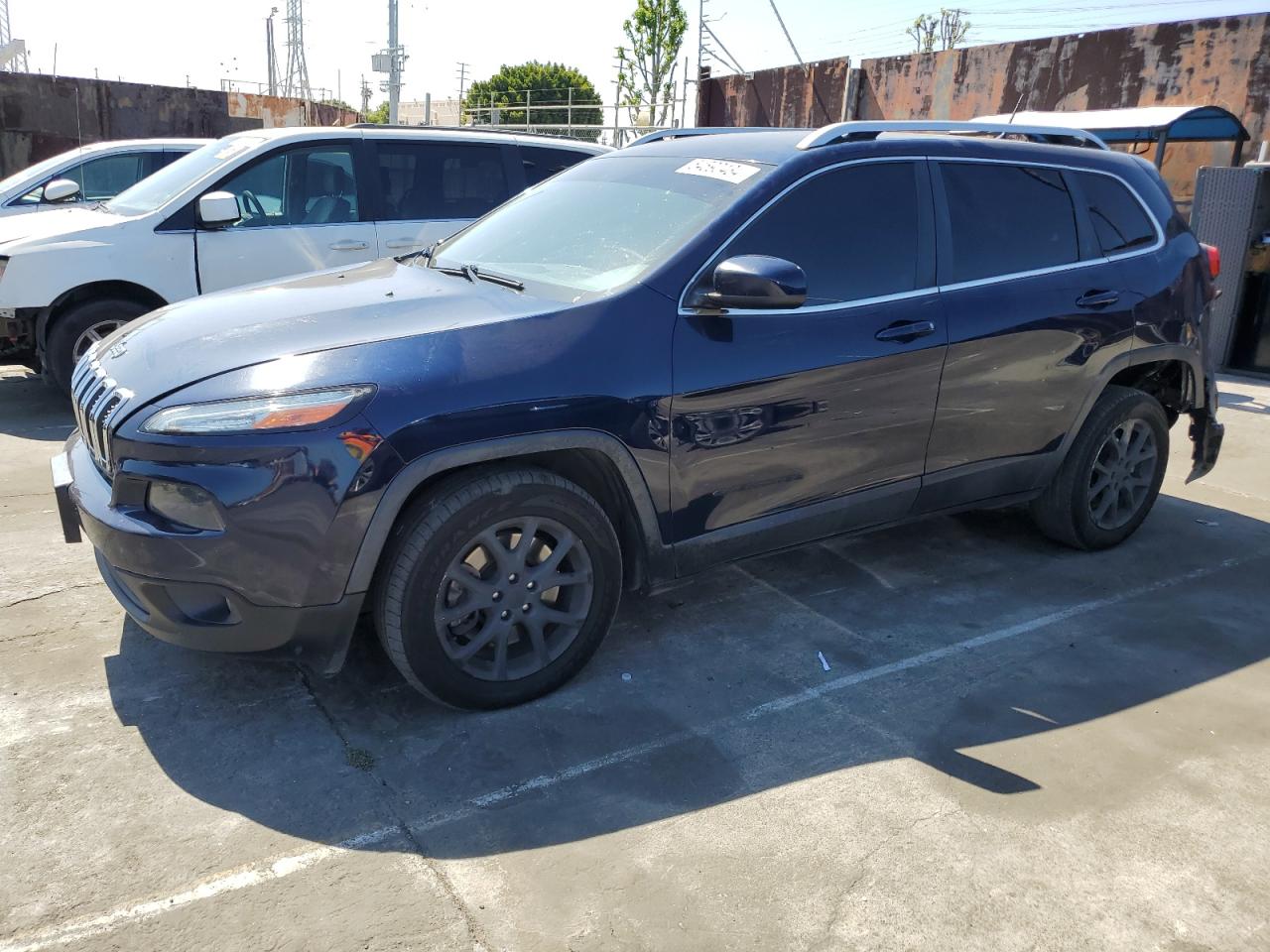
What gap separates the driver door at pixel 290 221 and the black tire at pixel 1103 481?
4.68 m

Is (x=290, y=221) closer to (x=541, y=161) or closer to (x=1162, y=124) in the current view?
(x=541, y=161)

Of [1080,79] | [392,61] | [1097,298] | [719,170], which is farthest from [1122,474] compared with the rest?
[392,61]

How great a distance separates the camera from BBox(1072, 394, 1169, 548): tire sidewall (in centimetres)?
465

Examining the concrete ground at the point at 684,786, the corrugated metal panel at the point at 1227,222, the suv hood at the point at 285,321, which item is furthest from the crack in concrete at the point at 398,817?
the corrugated metal panel at the point at 1227,222

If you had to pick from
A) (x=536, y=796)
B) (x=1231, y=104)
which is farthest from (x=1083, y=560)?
(x=1231, y=104)

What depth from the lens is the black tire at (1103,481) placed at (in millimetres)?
4656

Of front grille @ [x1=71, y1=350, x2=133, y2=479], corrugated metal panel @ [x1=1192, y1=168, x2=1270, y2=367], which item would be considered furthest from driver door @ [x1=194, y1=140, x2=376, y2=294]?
corrugated metal panel @ [x1=1192, y1=168, x2=1270, y2=367]

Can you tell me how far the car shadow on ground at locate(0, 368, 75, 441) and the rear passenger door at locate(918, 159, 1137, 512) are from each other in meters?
5.28

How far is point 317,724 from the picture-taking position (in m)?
3.20

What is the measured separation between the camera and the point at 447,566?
3051 mm

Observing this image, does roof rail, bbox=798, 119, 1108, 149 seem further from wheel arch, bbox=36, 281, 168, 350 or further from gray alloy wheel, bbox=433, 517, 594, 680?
wheel arch, bbox=36, 281, 168, 350

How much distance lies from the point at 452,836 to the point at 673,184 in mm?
2443

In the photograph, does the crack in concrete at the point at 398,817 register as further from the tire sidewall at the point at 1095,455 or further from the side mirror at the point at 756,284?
the tire sidewall at the point at 1095,455

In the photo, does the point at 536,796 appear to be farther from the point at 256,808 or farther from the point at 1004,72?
the point at 1004,72
